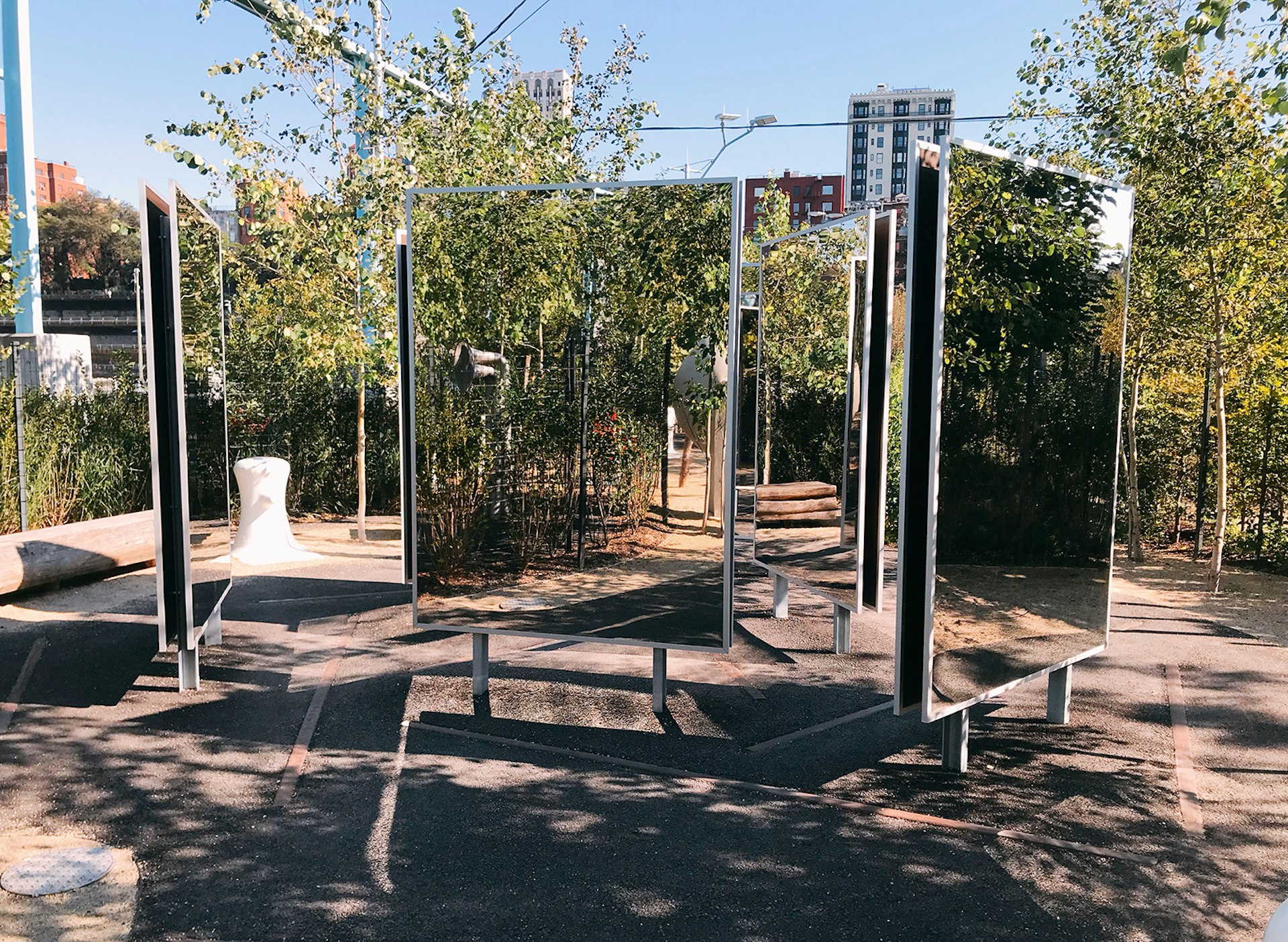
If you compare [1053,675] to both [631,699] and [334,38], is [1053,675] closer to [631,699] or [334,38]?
[631,699]

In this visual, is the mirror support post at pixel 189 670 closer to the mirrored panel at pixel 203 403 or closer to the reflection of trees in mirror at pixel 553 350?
the mirrored panel at pixel 203 403

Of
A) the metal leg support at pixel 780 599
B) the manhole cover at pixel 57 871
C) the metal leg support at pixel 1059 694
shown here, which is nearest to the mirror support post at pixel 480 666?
the manhole cover at pixel 57 871

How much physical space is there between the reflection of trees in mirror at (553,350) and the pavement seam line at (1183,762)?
305 cm

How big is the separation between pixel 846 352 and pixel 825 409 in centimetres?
51

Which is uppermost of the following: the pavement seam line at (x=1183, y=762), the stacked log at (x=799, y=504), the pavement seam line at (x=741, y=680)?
the stacked log at (x=799, y=504)

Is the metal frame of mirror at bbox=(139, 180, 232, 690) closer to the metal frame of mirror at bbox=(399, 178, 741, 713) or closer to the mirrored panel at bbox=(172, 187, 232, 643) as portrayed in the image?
the mirrored panel at bbox=(172, 187, 232, 643)

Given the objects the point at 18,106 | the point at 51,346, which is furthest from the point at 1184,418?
the point at 18,106

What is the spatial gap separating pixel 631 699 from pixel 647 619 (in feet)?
2.63

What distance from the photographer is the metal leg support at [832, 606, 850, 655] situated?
24.6 feet

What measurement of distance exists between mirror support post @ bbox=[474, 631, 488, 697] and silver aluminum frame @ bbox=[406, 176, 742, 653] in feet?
0.49

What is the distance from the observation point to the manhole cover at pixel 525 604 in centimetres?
597

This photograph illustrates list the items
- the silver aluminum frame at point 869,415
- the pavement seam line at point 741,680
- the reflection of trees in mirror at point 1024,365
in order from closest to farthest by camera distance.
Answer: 1. the reflection of trees in mirror at point 1024,365
2. the pavement seam line at point 741,680
3. the silver aluminum frame at point 869,415

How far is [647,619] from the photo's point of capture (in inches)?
228

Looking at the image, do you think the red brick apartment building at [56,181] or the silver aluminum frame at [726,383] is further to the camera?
the red brick apartment building at [56,181]
